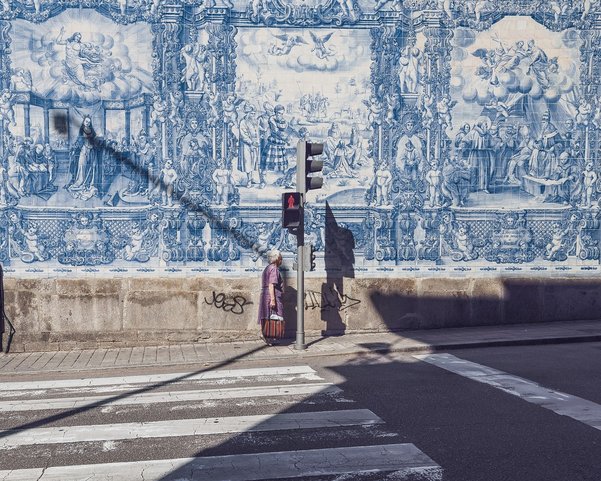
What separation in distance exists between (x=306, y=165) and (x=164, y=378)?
4.29 m

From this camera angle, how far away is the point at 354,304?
46.9 feet

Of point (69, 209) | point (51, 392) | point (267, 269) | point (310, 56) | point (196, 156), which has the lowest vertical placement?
point (51, 392)

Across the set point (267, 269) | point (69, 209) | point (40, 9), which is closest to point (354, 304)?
point (267, 269)

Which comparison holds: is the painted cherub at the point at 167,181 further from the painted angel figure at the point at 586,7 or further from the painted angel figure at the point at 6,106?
the painted angel figure at the point at 586,7

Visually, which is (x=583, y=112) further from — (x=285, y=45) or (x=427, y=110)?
(x=285, y=45)

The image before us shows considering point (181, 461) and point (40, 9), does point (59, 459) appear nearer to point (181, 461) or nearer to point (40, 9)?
point (181, 461)

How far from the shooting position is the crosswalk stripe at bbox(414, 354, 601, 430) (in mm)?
7973

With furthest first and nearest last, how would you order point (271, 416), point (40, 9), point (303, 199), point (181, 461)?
1. point (40, 9)
2. point (303, 199)
3. point (271, 416)
4. point (181, 461)

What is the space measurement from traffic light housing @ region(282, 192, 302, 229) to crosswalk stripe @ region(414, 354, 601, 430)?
3.02m

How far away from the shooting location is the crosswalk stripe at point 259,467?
6113 millimetres

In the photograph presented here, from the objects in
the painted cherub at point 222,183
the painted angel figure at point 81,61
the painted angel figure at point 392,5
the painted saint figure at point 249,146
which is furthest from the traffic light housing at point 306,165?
the painted angel figure at point 81,61

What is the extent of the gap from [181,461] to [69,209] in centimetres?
832

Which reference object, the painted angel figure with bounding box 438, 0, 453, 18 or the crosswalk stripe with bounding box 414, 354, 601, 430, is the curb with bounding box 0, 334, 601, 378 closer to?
the crosswalk stripe with bounding box 414, 354, 601, 430

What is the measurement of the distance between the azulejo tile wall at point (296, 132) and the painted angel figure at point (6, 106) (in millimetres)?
18
